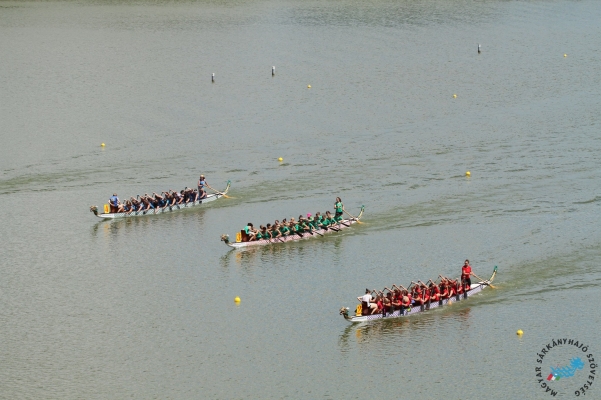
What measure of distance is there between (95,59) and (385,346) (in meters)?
47.8

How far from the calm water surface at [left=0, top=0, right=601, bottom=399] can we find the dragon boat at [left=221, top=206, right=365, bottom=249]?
1.78ft

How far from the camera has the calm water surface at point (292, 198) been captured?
28500mm

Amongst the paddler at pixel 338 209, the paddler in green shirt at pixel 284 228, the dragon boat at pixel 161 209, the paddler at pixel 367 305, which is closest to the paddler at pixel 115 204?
the dragon boat at pixel 161 209

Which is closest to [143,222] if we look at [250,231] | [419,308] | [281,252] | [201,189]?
[201,189]

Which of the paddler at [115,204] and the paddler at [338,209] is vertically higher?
the paddler at [115,204]

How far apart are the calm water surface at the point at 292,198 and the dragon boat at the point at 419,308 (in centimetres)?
37

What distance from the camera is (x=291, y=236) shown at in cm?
3900

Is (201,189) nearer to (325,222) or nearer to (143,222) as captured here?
(143,222)

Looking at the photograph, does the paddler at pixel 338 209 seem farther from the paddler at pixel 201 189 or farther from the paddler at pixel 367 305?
the paddler at pixel 367 305

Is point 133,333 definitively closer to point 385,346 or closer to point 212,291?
point 212,291

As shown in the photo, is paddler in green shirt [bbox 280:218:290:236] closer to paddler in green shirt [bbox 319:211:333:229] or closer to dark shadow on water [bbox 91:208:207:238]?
paddler in green shirt [bbox 319:211:333:229]

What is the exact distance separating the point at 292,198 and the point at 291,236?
14.8 ft

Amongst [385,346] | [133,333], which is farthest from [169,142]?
[385,346]

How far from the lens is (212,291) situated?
33844 millimetres
